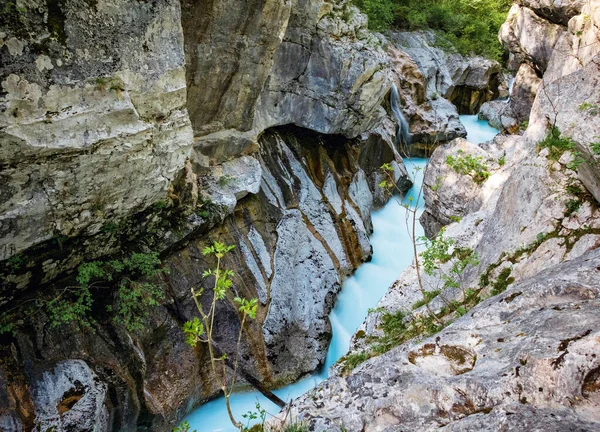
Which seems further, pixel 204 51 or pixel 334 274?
pixel 334 274

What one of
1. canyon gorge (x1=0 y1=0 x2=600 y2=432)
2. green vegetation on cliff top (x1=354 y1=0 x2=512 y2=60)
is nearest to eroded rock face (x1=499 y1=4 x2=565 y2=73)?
canyon gorge (x1=0 y1=0 x2=600 y2=432)

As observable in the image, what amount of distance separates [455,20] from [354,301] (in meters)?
16.3

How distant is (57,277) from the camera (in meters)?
6.81

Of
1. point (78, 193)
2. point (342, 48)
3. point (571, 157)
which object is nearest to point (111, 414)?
point (78, 193)

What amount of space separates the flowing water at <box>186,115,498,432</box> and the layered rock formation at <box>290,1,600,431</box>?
1472 millimetres

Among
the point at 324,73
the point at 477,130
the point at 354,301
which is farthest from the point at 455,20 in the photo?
the point at 354,301

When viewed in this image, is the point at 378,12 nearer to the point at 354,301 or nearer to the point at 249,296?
the point at 354,301

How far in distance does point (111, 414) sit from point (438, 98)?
17.0m

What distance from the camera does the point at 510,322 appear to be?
11.2 feet

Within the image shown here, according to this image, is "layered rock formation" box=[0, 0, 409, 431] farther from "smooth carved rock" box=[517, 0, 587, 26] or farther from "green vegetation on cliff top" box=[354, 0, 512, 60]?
"green vegetation on cliff top" box=[354, 0, 512, 60]

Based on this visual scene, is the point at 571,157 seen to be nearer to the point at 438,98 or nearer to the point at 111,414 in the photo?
the point at 111,414

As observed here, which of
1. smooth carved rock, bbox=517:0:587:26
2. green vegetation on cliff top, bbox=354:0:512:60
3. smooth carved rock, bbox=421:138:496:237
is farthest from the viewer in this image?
green vegetation on cliff top, bbox=354:0:512:60

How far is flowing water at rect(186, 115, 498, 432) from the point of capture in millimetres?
7711

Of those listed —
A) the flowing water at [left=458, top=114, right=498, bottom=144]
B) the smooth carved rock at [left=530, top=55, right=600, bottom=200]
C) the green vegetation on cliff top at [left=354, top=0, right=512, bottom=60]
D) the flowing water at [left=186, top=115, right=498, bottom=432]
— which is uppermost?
the green vegetation on cliff top at [left=354, top=0, right=512, bottom=60]
